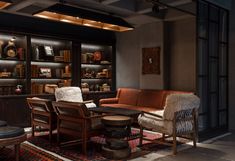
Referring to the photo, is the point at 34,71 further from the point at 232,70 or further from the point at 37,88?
the point at 232,70

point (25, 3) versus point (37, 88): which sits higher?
point (25, 3)

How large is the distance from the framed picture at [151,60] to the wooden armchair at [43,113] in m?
3.05

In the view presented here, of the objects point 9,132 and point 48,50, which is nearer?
point 9,132

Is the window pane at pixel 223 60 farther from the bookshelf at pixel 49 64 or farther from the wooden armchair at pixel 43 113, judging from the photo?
the bookshelf at pixel 49 64

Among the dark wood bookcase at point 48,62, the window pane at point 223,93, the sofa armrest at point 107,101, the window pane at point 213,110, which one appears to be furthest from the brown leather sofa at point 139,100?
the window pane at point 223,93

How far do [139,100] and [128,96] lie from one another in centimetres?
44

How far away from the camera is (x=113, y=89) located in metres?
7.94

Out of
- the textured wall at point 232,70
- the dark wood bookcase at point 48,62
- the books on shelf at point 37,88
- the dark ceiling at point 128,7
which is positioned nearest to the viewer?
the dark ceiling at point 128,7

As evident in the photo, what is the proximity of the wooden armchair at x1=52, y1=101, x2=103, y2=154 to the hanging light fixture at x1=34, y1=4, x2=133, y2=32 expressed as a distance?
5.62 ft

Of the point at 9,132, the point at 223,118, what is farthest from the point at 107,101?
the point at 9,132

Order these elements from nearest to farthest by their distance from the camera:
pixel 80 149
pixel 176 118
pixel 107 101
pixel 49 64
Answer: pixel 176 118 → pixel 80 149 → pixel 49 64 → pixel 107 101

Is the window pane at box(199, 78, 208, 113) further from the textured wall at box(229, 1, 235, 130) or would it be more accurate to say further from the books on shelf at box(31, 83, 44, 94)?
the books on shelf at box(31, 83, 44, 94)

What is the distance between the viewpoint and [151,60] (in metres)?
6.76

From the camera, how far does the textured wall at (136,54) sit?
21.9 ft
